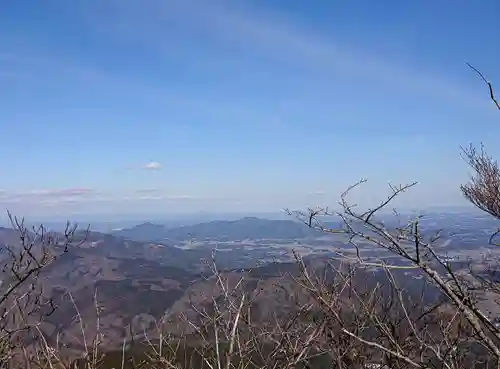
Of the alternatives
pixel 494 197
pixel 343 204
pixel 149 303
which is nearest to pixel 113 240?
pixel 149 303

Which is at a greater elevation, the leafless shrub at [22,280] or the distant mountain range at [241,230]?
the leafless shrub at [22,280]

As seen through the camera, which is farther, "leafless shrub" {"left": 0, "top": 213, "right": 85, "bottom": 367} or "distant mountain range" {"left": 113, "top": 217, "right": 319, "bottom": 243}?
"distant mountain range" {"left": 113, "top": 217, "right": 319, "bottom": 243}

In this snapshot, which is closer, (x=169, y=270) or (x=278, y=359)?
(x=278, y=359)

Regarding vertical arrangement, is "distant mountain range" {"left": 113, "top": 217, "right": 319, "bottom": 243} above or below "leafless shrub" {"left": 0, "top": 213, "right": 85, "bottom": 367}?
below

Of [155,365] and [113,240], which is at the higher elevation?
[155,365]

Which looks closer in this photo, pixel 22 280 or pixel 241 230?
pixel 22 280

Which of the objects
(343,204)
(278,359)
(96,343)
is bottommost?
(278,359)

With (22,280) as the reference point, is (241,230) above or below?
below

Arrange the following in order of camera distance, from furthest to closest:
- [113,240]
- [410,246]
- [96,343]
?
[113,240]
[96,343]
[410,246]

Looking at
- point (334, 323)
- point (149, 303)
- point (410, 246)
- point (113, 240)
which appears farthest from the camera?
point (113, 240)

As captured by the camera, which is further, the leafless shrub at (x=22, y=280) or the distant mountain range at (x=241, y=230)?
the distant mountain range at (x=241, y=230)

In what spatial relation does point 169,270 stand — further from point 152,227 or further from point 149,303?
point 152,227
